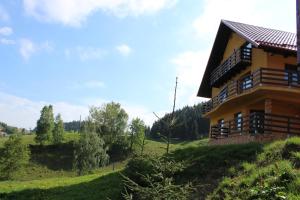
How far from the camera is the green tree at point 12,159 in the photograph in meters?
50.9

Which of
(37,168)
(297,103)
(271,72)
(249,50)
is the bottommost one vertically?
(37,168)

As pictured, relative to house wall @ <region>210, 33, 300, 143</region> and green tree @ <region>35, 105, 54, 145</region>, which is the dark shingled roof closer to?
house wall @ <region>210, 33, 300, 143</region>

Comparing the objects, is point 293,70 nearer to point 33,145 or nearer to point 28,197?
point 28,197

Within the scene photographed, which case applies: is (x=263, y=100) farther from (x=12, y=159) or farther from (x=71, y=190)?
(x=12, y=159)

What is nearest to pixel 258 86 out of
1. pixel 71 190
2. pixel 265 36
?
pixel 265 36

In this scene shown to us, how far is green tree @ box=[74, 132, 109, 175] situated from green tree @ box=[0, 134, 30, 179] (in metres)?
7.94

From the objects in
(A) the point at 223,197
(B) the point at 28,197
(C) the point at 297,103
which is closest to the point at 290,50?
(C) the point at 297,103

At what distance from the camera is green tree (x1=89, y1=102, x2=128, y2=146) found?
70.9 meters

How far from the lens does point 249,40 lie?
24.4 metres

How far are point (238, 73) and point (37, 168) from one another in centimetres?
4312

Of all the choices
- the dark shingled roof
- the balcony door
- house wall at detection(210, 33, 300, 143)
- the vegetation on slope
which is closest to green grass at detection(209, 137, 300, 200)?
the vegetation on slope

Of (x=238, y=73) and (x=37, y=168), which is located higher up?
(x=238, y=73)

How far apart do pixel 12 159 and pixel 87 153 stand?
33.5ft

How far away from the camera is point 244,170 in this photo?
14516 millimetres
